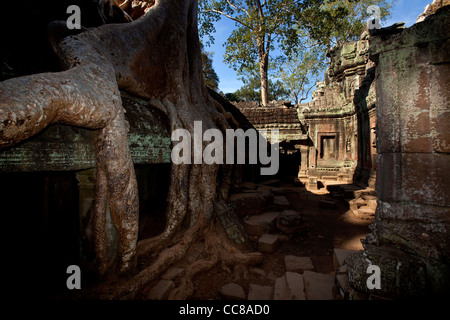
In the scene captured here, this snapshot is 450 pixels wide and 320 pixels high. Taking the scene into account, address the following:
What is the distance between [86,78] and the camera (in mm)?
1867

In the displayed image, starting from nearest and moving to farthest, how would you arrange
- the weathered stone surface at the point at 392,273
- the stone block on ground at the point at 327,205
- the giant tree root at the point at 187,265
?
1. the weathered stone surface at the point at 392,273
2. the giant tree root at the point at 187,265
3. the stone block on ground at the point at 327,205

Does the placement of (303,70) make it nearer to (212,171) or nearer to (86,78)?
(212,171)

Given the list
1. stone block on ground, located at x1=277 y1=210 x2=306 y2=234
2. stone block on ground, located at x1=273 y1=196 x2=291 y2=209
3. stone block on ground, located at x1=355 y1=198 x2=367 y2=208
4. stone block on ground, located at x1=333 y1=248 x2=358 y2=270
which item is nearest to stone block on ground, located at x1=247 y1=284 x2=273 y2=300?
stone block on ground, located at x1=333 y1=248 x2=358 y2=270

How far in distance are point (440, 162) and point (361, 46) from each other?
1027cm

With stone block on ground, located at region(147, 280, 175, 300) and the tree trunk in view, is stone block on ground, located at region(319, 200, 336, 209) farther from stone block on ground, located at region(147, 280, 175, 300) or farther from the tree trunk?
stone block on ground, located at region(147, 280, 175, 300)

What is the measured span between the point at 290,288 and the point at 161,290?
1.50 meters

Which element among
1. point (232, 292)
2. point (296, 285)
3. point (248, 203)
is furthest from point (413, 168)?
point (248, 203)

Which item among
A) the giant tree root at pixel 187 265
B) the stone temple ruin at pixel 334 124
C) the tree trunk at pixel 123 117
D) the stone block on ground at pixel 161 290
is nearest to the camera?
the tree trunk at pixel 123 117

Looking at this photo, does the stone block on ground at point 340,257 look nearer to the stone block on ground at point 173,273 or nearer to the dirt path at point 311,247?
the dirt path at point 311,247

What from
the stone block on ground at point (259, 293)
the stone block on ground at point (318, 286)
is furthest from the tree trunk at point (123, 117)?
the stone block on ground at point (318, 286)

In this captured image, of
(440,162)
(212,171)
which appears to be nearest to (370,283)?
(440,162)

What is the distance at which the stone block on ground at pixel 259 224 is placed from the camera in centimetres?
419

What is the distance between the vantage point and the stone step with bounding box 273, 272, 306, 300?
2.30m

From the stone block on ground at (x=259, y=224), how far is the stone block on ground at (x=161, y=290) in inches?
82.2
